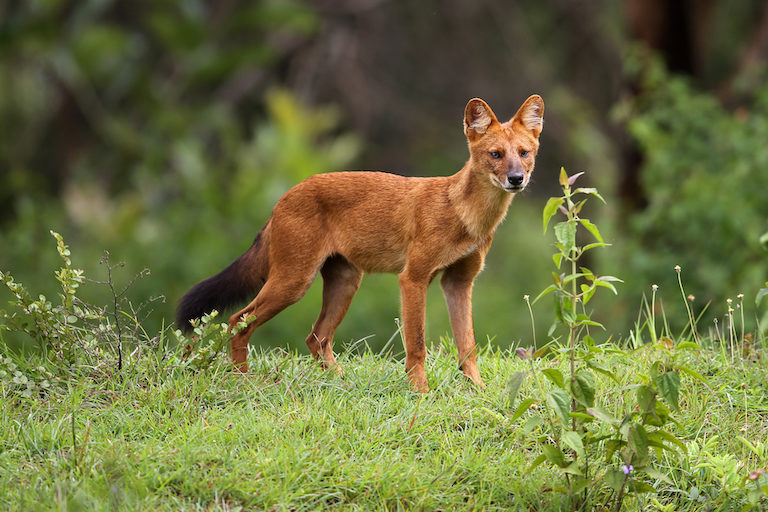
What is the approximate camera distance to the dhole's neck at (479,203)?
4926 millimetres

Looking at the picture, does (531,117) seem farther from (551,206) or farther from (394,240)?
(551,206)

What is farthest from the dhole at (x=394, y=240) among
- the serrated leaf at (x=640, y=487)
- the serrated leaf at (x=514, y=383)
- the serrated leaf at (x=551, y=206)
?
the serrated leaf at (x=640, y=487)

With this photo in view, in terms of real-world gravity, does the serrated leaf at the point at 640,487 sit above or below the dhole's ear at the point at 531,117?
below

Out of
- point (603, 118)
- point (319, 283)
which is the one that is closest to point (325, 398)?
point (319, 283)

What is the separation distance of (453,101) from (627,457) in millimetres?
16640

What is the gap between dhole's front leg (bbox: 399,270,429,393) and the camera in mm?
4902

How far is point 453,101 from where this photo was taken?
20.0 m

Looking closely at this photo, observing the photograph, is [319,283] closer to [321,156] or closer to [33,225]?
[321,156]

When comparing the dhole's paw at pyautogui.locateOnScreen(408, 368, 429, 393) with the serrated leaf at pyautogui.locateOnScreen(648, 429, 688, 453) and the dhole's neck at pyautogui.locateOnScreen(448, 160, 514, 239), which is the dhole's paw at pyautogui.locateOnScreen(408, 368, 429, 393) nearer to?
the dhole's neck at pyautogui.locateOnScreen(448, 160, 514, 239)

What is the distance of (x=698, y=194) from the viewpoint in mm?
8531

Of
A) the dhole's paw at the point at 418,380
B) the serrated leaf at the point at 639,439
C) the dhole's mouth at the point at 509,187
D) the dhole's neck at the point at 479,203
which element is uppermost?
the dhole's mouth at the point at 509,187

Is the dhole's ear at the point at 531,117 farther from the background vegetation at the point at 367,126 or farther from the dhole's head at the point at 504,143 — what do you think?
the background vegetation at the point at 367,126

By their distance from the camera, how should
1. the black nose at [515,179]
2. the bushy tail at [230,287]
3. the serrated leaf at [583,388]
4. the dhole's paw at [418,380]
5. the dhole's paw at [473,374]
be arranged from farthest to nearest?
the bushy tail at [230,287]
the dhole's paw at [473,374]
the dhole's paw at [418,380]
the black nose at [515,179]
the serrated leaf at [583,388]

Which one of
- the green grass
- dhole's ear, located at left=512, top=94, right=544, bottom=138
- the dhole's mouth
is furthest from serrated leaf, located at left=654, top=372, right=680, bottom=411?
dhole's ear, located at left=512, top=94, right=544, bottom=138
